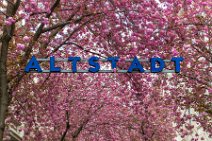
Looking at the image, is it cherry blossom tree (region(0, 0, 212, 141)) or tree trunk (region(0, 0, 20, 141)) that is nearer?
tree trunk (region(0, 0, 20, 141))

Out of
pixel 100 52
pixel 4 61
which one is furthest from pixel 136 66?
pixel 4 61

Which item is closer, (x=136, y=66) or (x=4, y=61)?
(x=4, y=61)

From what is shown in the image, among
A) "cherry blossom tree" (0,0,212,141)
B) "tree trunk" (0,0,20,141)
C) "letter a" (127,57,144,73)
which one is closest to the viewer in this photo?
"tree trunk" (0,0,20,141)

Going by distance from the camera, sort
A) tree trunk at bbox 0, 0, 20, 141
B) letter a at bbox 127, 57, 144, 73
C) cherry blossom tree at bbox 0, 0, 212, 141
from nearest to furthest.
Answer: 1. tree trunk at bbox 0, 0, 20, 141
2. cherry blossom tree at bbox 0, 0, 212, 141
3. letter a at bbox 127, 57, 144, 73

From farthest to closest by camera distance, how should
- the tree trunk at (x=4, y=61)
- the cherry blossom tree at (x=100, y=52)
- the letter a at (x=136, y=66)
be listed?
the letter a at (x=136, y=66) < the cherry blossom tree at (x=100, y=52) < the tree trunk at (x=4, y=61)

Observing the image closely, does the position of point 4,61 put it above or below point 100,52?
below

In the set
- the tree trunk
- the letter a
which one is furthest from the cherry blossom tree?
the letter a

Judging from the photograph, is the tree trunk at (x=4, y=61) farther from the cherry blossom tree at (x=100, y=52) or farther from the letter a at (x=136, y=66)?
the letter a at (x=136, y=66)

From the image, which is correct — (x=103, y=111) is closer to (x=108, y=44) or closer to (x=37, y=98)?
(x=37, y=98)

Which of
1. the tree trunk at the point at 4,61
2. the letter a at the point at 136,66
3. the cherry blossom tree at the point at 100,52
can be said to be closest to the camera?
the tree trunk at the point at 4,61

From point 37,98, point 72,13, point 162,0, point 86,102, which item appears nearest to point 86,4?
point 72,13

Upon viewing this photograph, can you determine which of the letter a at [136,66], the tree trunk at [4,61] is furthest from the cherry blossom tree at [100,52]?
the letter a at [136,66]

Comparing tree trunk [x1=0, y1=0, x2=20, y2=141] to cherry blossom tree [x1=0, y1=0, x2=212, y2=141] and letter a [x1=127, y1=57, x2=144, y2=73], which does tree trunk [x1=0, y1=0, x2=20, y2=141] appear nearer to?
cherry blossom tree [x1=0, y1=0, x2=212, y2=141]

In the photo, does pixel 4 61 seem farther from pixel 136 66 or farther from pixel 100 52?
pixel 136 66
